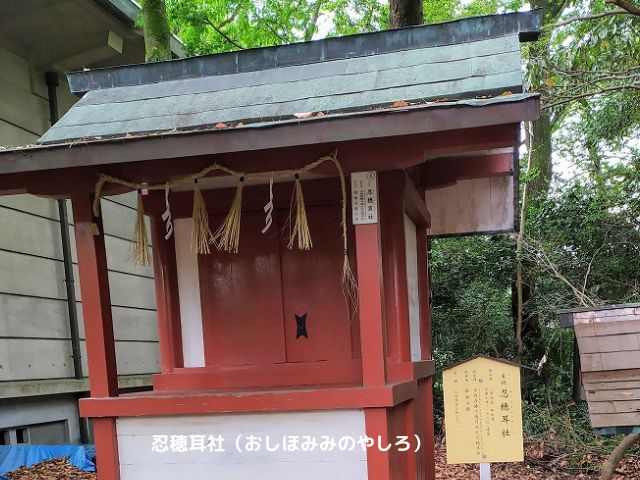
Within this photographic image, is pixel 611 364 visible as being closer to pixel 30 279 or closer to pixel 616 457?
pixel 616 457

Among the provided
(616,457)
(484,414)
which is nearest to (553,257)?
(616,457)

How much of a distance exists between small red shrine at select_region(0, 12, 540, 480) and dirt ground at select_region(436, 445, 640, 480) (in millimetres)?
3837

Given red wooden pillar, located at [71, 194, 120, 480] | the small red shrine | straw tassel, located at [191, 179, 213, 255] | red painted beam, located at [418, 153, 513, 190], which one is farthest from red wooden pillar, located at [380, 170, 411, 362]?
red wooden pillar, located at [71, 194, 120, 480]

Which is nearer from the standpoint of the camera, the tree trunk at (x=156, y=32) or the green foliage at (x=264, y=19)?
the tree trunk at (x=156, y=32)

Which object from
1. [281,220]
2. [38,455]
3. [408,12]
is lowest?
[38,455]

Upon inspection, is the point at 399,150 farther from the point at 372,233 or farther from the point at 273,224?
the point at 273,224

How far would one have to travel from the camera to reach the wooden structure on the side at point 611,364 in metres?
4.18

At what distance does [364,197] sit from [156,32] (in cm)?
500

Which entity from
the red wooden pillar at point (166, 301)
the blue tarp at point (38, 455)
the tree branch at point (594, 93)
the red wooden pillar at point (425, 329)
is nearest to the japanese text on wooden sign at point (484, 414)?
the red wooden pillar at point (425, 329)

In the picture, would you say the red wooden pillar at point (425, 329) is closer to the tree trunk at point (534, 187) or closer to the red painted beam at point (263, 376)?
the red painted beam at point (263, 376)

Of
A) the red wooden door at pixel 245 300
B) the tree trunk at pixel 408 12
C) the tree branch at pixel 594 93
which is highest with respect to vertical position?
the tree trunk at pixel 408 12

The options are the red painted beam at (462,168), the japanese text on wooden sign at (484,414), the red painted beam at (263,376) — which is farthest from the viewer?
the red painted beam at (462,168)

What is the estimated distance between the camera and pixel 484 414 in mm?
3688

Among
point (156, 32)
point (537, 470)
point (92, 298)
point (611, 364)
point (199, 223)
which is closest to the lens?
point (92, 298)
